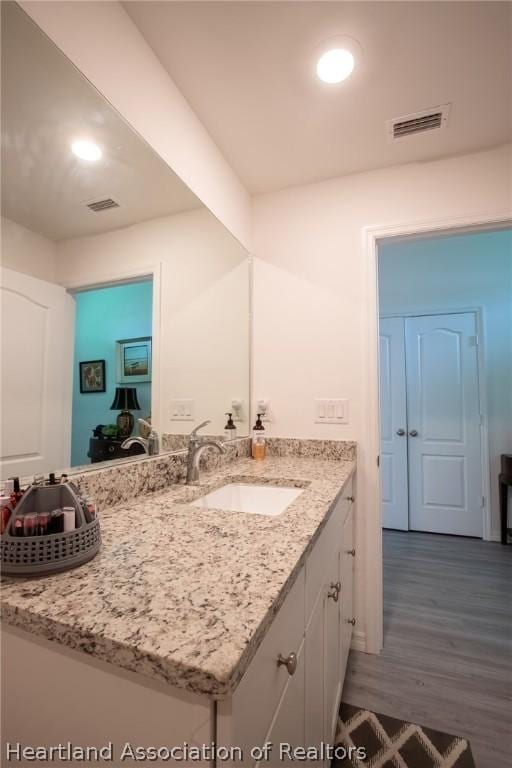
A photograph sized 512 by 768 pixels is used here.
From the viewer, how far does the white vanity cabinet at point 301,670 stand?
19.3 inches

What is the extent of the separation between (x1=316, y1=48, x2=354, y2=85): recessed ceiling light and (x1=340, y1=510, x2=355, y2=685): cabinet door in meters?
1.77

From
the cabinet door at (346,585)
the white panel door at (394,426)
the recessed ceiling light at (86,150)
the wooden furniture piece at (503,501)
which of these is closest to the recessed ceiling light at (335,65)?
the recessed ceiling light at (86,150)

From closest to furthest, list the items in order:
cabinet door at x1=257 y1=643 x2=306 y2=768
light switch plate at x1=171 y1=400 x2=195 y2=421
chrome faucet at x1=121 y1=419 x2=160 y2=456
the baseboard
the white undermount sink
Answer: cabinet door at x1=257 y1=643 x2=306 y2=768, chrome faucet at x1=121 y1=419 x2=160 y2=456, the white undermount sink, light switch plate at x1=171 y1=400 x2=195 y2=421, the baseboard

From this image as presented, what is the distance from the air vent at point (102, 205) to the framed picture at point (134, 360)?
1.37 ft

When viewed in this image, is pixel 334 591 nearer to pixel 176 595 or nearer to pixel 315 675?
pixel 315 675

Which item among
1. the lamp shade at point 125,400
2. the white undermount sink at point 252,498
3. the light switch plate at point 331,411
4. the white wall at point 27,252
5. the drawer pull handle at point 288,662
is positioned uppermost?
the white wall at point 27,252

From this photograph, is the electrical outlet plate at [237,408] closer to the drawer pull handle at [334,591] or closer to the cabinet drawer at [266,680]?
the drawer pull handle at [334,591]

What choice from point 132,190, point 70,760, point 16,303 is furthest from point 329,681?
point 132,190

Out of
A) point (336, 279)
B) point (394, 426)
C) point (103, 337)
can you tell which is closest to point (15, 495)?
point (103, 337)

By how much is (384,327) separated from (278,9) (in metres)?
2.78

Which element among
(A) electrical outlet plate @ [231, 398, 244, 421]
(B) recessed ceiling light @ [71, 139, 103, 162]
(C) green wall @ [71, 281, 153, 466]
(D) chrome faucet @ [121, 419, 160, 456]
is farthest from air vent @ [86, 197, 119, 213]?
(A) electrical outlet plate @ [231, 398, 244, 421]

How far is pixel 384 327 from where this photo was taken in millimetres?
3521

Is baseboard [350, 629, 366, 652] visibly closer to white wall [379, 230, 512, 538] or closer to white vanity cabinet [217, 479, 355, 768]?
white vanity cabinet [217, 479, 355, 768]

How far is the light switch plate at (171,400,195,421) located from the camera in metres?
1.46
